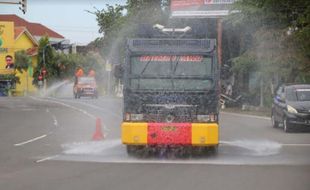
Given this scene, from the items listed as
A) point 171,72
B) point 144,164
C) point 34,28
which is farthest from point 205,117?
point 34,28

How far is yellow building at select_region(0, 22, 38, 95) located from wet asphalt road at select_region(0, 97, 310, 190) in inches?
2623

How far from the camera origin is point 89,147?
1742 centimetres

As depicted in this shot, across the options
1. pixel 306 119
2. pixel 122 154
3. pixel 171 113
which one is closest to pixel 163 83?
pixel 171 113

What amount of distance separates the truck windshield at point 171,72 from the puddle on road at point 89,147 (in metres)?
2.28

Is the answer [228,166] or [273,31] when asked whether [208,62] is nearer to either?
[228,166]

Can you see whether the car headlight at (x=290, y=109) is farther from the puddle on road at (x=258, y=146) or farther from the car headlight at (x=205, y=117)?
the car headlight at (x=205, y=117)

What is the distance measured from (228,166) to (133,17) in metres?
38.9

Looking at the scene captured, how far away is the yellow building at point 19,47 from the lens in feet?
285

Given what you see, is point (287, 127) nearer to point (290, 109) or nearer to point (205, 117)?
point (290, 109)

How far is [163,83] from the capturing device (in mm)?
14992

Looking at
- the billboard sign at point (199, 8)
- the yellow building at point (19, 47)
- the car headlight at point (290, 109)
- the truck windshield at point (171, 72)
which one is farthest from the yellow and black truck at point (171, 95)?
the yellow building at point (19, 47)

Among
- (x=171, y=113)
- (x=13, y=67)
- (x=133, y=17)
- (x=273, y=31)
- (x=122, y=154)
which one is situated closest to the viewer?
(x=171, y=113)

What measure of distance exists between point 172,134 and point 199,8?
32.5 metres

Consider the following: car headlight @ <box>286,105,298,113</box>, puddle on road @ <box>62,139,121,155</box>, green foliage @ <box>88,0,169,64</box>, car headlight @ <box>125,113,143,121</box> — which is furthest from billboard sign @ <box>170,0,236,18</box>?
car headlight @ <box>125,113,143,121</box>
